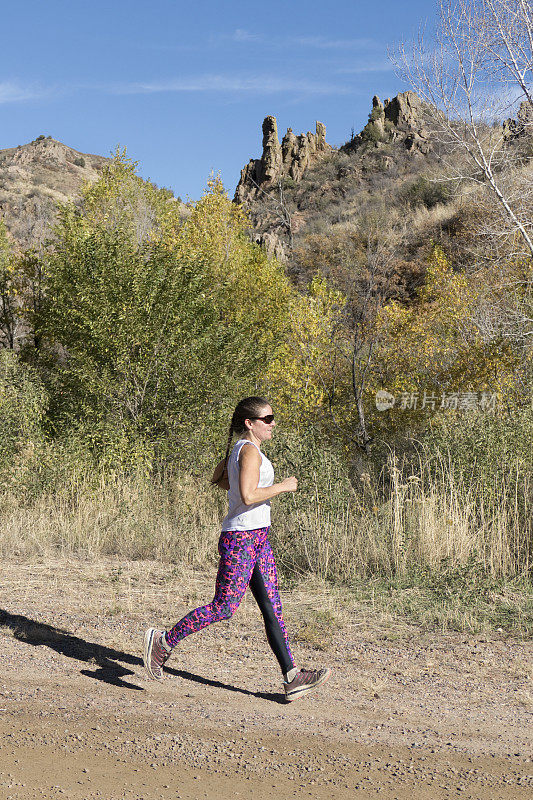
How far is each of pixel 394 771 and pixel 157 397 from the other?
9883 mm

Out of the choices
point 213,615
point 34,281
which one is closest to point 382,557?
point 213,615

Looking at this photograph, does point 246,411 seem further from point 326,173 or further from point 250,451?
point 326,173

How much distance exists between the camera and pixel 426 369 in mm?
14547

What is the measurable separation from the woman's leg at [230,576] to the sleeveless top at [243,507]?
43mm

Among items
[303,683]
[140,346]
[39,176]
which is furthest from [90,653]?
[39,176]

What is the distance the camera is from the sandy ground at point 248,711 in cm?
288

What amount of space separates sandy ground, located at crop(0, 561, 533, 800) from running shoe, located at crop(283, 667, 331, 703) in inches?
2.3

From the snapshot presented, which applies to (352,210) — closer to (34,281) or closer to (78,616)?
(34,281)

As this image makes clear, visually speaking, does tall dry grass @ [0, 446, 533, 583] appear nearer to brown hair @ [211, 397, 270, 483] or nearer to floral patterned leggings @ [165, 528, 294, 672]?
floral patterned leggings @ [165, 528, 294, 672]

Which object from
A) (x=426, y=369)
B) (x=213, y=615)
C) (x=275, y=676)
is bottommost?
(x=275, y=676)

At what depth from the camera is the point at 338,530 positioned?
21.9 feet

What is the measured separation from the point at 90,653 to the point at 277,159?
3063 inches

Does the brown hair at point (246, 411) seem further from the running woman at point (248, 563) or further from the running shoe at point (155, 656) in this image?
the running shoe at point (155, 656)

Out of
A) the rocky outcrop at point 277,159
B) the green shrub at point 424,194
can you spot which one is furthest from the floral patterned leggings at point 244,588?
the rocky outcrop at point 277,159
